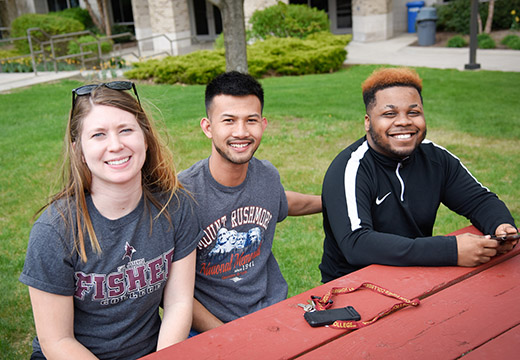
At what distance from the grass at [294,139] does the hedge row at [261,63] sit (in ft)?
2.18

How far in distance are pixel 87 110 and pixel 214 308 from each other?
1.07 metres

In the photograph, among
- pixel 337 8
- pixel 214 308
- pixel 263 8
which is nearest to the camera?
pixel 214 308

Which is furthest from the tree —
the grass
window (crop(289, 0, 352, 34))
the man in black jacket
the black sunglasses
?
window (crop(289, 0, 352, 34))

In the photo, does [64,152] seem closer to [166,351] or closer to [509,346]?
[166,351]

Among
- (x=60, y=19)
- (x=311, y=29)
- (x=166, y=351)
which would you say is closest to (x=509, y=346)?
(x=166, y=351)

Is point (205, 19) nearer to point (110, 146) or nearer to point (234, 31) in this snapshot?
point (234, 31)

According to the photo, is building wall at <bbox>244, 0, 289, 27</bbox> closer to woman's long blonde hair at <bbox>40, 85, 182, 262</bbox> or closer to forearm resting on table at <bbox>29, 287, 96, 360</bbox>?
woman's long blonde hair at <bbox>40, 85, 182, 262</bbox>

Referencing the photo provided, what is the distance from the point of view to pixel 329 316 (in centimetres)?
168

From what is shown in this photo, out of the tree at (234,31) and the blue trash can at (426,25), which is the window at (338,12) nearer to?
the blue trash can at (426,25)

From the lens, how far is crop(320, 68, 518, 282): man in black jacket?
235cm

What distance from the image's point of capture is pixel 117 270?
6.39 ft

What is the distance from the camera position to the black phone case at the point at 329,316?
65.2 inches

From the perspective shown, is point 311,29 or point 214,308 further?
point 311,29

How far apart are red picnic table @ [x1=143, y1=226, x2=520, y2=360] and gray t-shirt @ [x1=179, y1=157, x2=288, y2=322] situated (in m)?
0.59
